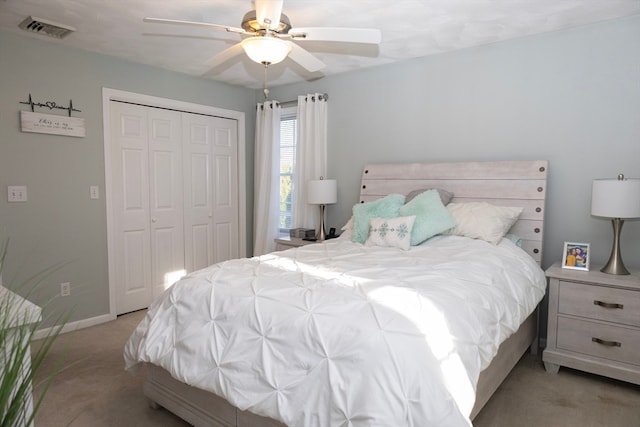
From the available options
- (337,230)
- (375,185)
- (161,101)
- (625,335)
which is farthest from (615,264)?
(161,101)

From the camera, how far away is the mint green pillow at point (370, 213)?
325 centimetres

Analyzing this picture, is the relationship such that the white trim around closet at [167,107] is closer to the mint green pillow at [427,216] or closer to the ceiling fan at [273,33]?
the ceiling fan at [273,33]

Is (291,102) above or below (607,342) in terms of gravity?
above

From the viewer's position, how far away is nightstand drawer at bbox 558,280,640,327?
2494 mm

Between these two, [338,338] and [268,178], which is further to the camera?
[268,178]

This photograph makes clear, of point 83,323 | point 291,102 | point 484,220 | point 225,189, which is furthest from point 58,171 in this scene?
point 484,220

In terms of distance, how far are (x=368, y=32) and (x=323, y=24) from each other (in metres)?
0.78

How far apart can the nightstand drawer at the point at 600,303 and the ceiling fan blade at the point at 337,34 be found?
198 cm

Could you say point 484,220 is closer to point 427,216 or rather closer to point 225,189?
point 427,216

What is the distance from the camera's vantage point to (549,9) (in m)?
2.67

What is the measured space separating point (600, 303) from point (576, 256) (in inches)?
14.2

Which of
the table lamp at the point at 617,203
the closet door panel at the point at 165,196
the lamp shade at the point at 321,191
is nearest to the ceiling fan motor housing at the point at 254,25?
the lamp shade at the point at 321,191

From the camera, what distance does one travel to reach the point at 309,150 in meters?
4.43

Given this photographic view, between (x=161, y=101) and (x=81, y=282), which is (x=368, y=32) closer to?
(x=161, y=101)
